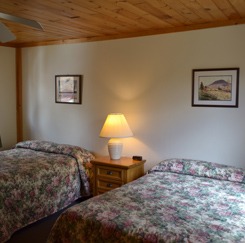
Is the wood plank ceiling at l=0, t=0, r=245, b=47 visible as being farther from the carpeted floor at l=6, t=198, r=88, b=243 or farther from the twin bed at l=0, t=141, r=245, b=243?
the carpeted floor at l=6, t=198, r=88, b=243

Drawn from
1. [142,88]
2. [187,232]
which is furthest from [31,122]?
[187,232]

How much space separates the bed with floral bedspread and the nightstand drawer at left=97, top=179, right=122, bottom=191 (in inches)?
23.4

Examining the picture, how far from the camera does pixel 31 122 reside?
189 inches

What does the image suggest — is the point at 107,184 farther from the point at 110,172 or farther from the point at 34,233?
the point at 34,233

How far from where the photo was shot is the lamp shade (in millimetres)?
3523

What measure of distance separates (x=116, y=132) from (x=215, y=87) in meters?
1.21

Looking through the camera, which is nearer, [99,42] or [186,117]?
[186,117]

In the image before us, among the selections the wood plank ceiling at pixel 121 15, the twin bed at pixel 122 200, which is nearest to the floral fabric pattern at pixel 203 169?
the twin bed at pixel 122 200

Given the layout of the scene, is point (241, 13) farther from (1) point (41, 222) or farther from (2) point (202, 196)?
(1) point (41, 222)

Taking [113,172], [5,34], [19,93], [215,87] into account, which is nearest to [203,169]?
[215,87]

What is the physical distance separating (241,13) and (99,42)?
1.84m

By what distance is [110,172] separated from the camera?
3461mm

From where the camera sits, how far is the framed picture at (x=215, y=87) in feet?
10.3

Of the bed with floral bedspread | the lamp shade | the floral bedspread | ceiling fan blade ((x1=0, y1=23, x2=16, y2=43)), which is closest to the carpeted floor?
the floral bedspread
